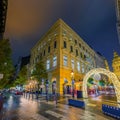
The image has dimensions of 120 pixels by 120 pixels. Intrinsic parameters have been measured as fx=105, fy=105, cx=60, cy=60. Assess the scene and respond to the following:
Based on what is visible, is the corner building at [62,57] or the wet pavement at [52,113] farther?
the corner building at [62,57]

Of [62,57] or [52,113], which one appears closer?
[52,113]

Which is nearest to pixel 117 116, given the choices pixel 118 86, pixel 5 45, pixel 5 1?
pixel 118 86

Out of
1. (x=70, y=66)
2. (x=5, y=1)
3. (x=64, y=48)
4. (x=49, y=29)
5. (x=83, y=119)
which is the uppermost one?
(x=49, y=29)

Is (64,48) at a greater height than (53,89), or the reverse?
(64,48)

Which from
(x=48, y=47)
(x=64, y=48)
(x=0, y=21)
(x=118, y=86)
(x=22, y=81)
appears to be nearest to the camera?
(x=118, y=86)

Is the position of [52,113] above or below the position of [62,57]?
below

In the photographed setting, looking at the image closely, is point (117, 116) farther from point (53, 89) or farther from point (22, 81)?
point (22, 81)

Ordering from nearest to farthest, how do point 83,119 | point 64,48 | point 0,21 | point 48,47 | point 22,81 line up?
1. point 83,119
2. point 0,21
3. point 64,48
4. point 48,47
5. point 22,81

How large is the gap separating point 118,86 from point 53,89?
67.2 ft

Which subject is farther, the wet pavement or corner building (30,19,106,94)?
corner building (30,19,106,94)

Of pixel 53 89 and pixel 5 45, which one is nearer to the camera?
pixel 5 45

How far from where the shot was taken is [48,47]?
3634 cm

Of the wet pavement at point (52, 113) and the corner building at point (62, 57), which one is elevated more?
the corner building at point (62, 57)

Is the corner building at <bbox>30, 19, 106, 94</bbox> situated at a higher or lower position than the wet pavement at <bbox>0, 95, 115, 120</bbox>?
higher
